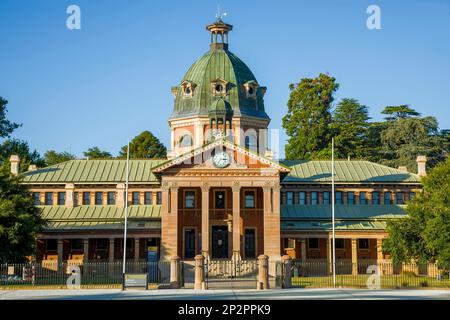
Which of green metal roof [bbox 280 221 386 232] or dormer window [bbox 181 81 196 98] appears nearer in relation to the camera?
green metal roof [bbox 280 221 386 232]

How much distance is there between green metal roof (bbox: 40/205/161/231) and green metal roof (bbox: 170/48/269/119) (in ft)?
41.7

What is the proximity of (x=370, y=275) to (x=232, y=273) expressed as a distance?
39.7 feet

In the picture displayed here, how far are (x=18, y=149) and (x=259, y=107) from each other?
40024 mm

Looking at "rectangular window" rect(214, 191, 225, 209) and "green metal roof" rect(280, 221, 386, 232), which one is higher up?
"rectangular window" rect(214, 191, 225, 209)

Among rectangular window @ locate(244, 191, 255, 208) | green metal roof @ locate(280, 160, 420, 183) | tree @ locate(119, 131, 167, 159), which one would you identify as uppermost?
tree @ locate(119, 131, 167, 159)

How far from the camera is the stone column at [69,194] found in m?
78.6

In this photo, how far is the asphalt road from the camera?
42.4 m

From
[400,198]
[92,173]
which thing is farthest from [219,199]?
[400,198]

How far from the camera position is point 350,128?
111875mm

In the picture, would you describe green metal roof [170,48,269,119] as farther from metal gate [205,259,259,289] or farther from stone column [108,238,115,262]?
metal gate [205,259,259,289]

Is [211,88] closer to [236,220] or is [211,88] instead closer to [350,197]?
[350,197]

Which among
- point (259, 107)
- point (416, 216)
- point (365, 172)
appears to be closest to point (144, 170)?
point (259, 107)

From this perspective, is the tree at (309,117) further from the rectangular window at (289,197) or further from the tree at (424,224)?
the tree at (424,224)

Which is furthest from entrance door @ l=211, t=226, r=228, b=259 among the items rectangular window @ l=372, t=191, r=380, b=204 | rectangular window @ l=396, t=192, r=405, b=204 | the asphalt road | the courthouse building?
the asphalt road
